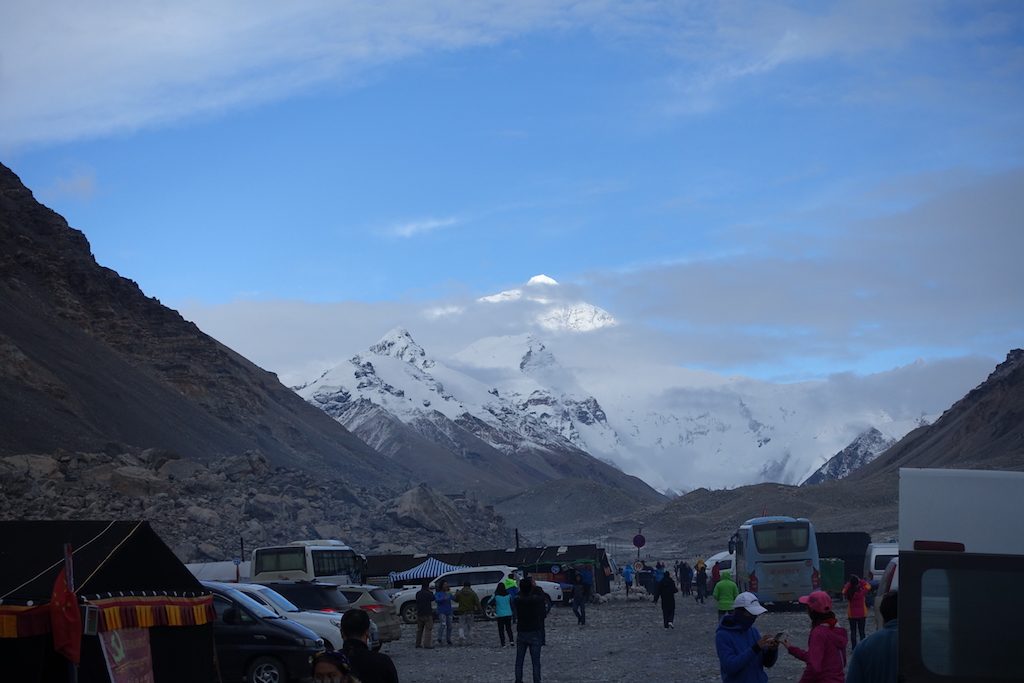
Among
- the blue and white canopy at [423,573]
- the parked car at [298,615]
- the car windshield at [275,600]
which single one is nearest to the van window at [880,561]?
the parked car at [298,615]

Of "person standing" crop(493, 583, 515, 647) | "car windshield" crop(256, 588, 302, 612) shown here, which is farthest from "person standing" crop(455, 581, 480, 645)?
"car windshield" crop(256, 588, 302, 612)

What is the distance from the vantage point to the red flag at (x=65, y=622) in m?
11.0

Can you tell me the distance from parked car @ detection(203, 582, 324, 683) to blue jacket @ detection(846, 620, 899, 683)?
1165 cm

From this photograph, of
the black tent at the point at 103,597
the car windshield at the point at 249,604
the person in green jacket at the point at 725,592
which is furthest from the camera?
the person in green jacket at the point at 725,592

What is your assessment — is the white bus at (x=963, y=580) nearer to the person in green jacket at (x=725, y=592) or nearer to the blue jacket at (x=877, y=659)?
the blue jacket at (x=877, y=659)

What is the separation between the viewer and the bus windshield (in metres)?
38.3

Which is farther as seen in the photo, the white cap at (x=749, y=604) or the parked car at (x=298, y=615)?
the parked car at (x=298, y=615)

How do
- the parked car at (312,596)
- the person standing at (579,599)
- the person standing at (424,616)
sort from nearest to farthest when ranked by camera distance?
1. the parked car at (312,596)
2. the person standing at (424,616)
3. the person standing at (579,599)

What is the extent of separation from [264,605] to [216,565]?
74.8ft

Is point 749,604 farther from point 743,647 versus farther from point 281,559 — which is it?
point 281,559

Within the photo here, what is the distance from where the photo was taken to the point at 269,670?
60.6 ft

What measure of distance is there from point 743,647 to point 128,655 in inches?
221

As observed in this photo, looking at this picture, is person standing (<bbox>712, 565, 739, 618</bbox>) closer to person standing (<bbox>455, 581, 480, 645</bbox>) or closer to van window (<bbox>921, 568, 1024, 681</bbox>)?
person standing (<bbox>455, 581, 480, 645</bbox>)

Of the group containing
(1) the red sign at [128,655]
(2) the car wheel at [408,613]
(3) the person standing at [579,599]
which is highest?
(1) the red sign at [128,655]
